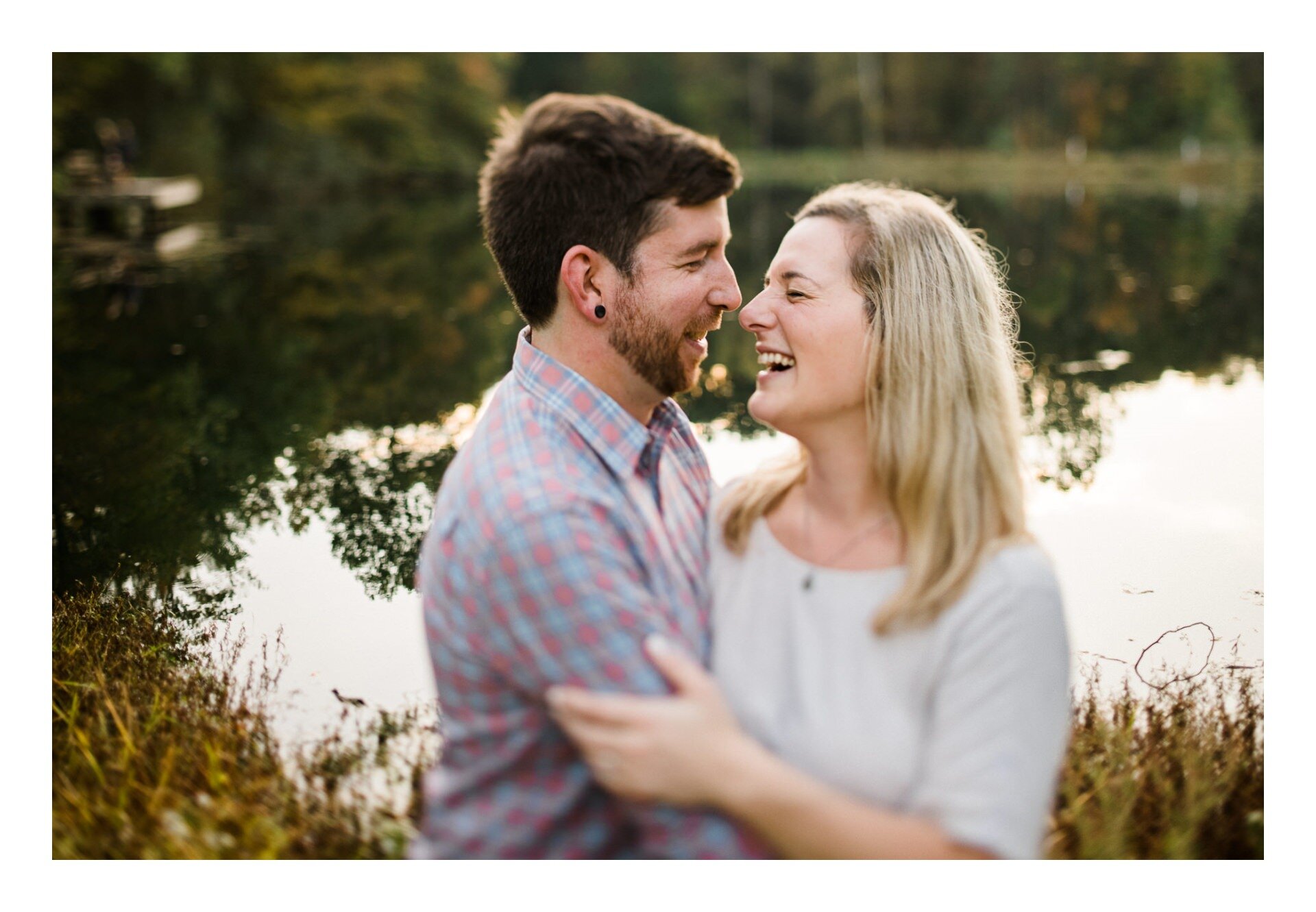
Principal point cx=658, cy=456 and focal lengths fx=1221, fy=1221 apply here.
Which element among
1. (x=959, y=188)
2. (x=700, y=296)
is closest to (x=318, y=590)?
(x=700, y=296)

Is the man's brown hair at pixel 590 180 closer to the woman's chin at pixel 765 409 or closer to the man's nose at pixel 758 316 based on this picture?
the man's nose at pixel 758 316

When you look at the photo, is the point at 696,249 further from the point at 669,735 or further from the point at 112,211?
the point at 112,211

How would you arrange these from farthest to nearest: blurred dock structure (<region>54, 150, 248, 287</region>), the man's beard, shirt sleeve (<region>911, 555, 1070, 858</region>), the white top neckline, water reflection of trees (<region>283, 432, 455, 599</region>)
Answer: blurred dock structure (<region>54, 150, 248, 287</region>), water reflection of trees (<region>283, 432, 455, 599</region>), the man's beard, the white top neckline, shirt sleeve (<region>911, 555, 1070, 858</region>)

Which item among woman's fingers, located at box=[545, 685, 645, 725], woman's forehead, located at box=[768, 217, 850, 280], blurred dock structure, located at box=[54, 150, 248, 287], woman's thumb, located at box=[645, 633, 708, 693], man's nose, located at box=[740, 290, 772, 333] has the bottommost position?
woman's fingers, located at box=[545, 685, 645, 725]

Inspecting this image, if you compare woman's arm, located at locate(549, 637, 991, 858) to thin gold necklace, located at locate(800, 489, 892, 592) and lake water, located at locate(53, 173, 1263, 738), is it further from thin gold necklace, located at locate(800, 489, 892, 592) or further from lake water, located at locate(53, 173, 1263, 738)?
lake water, located at locate(53, 173, 1263, 738)

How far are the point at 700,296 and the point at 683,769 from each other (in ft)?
3.67

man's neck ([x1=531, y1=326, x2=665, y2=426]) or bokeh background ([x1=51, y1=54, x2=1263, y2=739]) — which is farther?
bokeh background ([x1=51, y1=54, x2=1263, y2=739])

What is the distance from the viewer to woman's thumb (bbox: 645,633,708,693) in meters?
2.07

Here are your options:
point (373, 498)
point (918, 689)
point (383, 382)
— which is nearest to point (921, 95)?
point (383, 382)

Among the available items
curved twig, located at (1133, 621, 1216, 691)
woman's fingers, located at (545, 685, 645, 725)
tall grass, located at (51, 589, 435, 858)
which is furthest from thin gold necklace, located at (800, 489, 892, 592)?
curved twig, located at (1133, 621, 1216, 691)

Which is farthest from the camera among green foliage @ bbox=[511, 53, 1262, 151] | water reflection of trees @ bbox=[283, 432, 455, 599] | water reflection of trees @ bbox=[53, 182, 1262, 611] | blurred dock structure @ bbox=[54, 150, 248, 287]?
green foliage @ bbox=[511, 53, 1262, 151]

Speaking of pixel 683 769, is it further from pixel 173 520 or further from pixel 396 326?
pixel 396 326

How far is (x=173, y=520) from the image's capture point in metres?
5.23

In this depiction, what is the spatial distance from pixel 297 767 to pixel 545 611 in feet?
5.65
